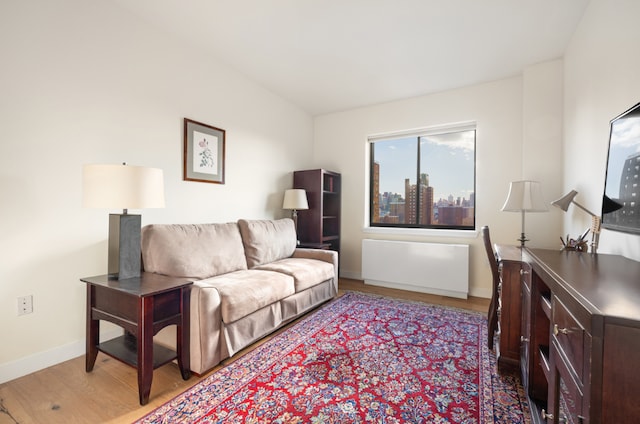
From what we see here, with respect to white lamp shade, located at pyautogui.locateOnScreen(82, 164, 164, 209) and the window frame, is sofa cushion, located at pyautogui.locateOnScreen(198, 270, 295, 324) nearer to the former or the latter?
white lamp shade, located at pyautogui.locateOnScreen(82, 164, 164, 209)

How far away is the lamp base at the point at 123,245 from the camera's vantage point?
187cm

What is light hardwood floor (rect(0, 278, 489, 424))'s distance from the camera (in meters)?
1.48

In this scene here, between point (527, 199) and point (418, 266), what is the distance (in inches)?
58.4

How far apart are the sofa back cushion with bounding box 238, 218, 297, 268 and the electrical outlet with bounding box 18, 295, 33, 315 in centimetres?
158

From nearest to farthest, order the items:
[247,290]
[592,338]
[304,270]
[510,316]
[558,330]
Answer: [592,338] → [558,330] → [510,316] → [247,290] → [304,270]

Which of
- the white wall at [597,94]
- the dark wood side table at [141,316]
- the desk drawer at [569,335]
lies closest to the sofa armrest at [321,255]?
the dark wood side table at [141,316]

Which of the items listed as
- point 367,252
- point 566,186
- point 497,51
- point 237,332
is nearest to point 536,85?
point 497,51

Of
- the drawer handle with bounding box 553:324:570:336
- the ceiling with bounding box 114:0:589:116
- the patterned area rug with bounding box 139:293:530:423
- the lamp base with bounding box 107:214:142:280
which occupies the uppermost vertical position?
the ceiling with bounding box 114:0:589:116

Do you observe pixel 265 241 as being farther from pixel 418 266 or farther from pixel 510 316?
pixel 510 316

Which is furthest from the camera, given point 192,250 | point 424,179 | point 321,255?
point 424,179

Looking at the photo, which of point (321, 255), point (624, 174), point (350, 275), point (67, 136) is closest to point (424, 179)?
point (350, 275)

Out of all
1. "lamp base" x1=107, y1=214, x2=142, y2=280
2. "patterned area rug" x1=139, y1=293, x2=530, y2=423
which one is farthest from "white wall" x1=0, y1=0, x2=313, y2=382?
"patterned area rug" x1=139, y1=293, x2=530, y2=423

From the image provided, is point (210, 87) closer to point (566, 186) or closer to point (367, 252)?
point (367, 252)

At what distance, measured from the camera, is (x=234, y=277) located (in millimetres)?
2451
